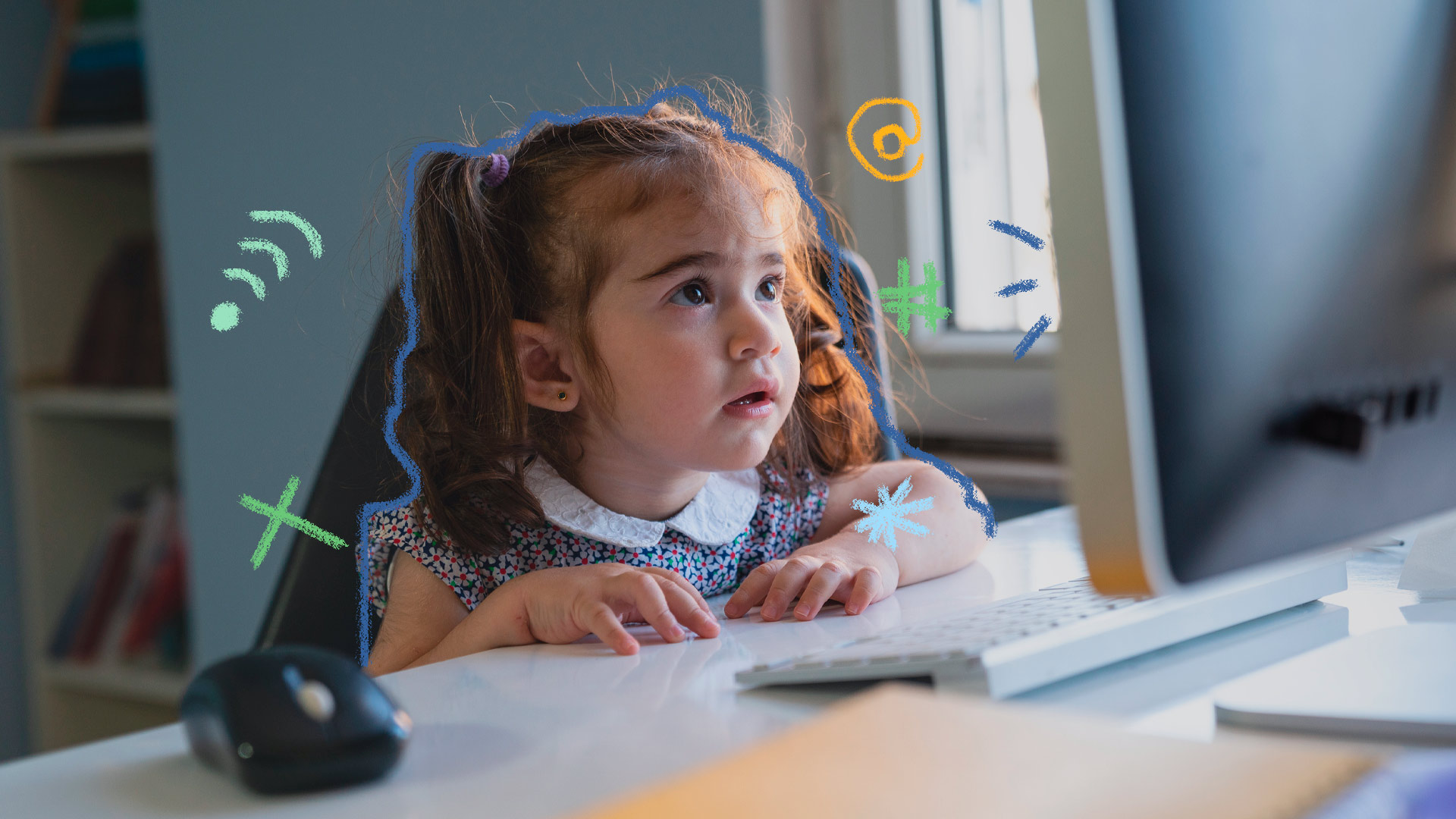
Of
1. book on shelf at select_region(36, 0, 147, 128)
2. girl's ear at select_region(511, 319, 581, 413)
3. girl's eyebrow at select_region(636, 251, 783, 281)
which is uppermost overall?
book on shelf at select_region(36, 0, 147, 128)

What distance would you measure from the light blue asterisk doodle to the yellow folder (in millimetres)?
454

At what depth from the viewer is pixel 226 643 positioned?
193cm

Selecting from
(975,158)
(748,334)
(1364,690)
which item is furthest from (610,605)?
(975,158)

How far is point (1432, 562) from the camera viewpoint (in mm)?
615

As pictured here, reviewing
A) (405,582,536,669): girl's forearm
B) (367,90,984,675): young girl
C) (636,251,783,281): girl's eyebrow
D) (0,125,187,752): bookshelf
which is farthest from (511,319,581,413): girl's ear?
(0,125,187,752): bookshelf

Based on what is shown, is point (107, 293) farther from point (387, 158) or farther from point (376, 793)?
point (376, 793)

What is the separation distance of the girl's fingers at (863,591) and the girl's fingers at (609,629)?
0.42 ft

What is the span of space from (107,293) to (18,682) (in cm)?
76

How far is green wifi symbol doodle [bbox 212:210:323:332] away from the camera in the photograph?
5.47ft

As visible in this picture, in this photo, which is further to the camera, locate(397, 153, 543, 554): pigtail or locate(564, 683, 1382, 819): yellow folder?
locate(397, 153, 543, 554): pigtail

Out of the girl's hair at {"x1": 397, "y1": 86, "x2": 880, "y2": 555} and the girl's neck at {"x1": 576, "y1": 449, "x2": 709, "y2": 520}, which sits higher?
the girl's hair at {"x1": 397, "y1": 86, "x2": 880, "y2": 555}

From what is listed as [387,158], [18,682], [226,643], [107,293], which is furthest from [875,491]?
[18,682]

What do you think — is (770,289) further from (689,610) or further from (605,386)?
(689,610)

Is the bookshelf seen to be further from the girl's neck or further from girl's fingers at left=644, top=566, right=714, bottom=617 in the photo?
girl's fingers at left=644, top=566, right=714, bottom=617
